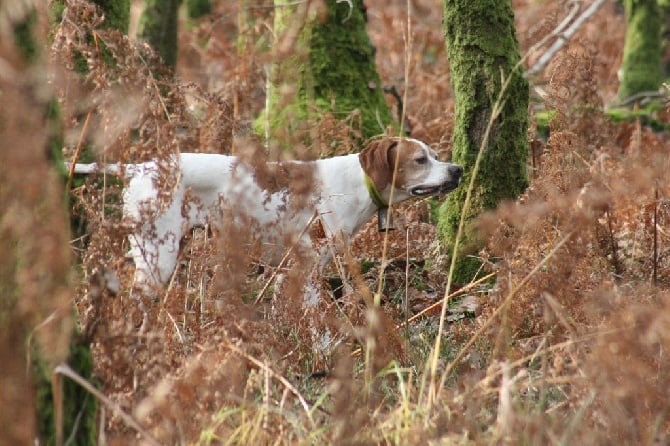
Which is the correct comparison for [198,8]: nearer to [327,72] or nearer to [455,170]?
[327,72]

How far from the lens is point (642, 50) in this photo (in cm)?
1241

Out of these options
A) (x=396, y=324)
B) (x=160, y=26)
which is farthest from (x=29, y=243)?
(x=160, y=26)

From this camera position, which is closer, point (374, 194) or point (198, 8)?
point (374, 194)

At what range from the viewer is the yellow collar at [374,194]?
6.02 m

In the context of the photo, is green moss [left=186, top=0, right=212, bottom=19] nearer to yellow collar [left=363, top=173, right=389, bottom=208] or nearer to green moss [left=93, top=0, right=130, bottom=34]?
green moss [left=93, top=0, right=130, bottom=34]

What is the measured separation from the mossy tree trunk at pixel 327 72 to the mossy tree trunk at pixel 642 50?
5322mm

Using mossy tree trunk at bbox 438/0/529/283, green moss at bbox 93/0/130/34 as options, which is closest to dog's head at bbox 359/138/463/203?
mossy tree trunk at bbox 438/0/529/283

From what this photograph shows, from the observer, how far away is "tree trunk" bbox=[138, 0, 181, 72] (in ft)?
31.7

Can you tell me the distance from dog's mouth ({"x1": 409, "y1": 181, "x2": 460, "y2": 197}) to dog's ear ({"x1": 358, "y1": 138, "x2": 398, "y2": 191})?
0.22 meters

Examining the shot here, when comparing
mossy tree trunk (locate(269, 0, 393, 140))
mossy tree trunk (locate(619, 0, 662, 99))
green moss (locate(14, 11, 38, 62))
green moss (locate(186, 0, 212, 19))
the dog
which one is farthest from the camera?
green moss (locate(186, 0, 212, 19))

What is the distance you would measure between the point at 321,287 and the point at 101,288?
71.2 inches

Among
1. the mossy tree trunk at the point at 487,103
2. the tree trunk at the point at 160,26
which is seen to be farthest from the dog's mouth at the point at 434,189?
the tree trunk at the point at 160,26

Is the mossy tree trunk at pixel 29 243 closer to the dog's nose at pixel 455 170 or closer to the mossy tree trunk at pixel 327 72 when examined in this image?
the dog's nose at pixel 455 170

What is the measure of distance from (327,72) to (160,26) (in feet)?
8.34
